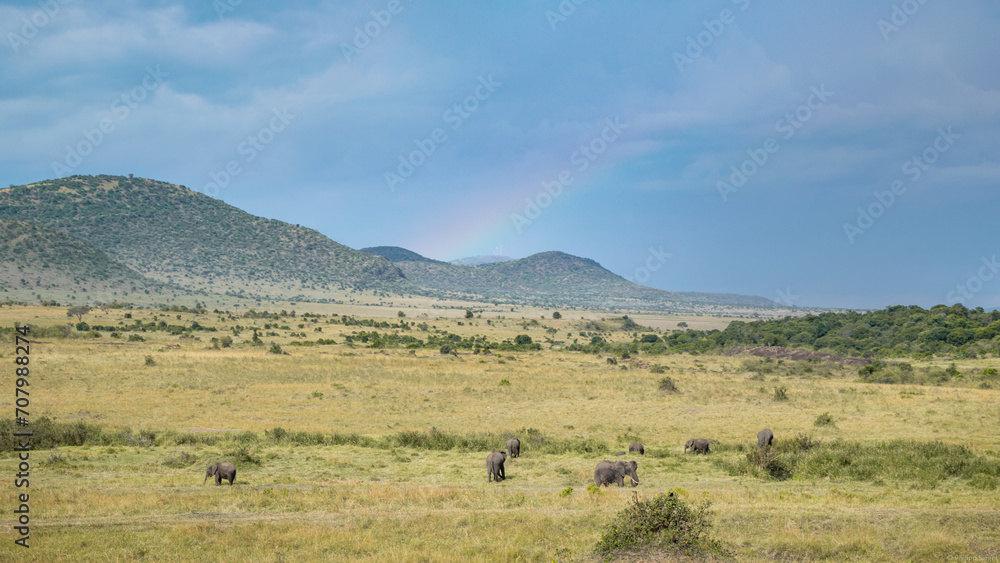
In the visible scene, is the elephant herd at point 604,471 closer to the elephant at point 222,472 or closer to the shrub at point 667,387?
the elephant at point 222,472

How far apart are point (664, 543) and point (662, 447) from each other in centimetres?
1337

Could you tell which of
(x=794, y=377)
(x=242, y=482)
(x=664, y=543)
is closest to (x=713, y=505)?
(x=664, y=543)

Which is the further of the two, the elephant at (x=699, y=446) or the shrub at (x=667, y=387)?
the shrub at (x=667, y=387)

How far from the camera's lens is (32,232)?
141000mm

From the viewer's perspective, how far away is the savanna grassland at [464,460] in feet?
35.4

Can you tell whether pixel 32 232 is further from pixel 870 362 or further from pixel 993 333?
pixel 993 333

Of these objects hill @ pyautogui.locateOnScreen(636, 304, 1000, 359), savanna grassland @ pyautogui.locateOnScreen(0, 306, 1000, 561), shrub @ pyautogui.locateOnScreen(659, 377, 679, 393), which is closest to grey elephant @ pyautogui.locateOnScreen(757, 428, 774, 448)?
savanna grassland @ pyautogui.locateOnScreen(0, 306, 1000, 561)

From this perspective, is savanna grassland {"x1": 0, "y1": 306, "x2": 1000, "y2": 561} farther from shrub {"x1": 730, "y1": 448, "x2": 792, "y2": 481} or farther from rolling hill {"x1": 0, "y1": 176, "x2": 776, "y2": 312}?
rolling hill {"x1": 0, "y1": 176, "x2": 776, "y2": 312}

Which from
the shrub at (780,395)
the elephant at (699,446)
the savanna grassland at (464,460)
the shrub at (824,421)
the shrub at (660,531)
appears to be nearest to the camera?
the shrub at (660,531)

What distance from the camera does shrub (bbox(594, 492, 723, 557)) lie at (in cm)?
979

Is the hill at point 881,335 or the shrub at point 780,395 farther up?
the hill at point 881,335

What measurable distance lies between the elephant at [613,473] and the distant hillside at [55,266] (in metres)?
144

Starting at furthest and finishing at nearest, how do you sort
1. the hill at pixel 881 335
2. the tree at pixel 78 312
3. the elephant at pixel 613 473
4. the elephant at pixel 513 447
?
the tree at pixel 78 312 → the hill at pixel 881 335 → the elephant at pixel 513 447 → the elephant at pixel 613 473

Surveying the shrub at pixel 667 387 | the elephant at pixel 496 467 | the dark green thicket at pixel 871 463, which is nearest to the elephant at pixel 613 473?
the elephant at pixel 496 467
